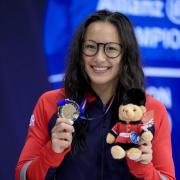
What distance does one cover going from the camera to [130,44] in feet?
4.73

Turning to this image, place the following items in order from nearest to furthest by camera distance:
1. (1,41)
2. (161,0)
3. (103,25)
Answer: (103,25), (1,41), (161,0)

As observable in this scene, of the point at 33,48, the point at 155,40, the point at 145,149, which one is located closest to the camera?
the point at 145,149

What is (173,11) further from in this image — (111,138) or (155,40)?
(111,138)

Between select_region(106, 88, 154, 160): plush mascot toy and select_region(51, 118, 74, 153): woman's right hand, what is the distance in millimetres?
134

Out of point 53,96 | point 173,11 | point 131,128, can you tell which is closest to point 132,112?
point 131,128

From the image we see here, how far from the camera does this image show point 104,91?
4.92ft

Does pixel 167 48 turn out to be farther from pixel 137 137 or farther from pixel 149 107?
pixel 137 137

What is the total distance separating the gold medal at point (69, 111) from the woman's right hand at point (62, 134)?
4 cm

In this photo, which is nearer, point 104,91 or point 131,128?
point 131,128

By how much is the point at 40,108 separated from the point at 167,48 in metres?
1.52

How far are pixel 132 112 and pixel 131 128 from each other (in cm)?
5

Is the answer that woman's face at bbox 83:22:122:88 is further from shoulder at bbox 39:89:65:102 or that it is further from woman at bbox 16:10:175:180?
shoulder at bbox 39:89:65:102

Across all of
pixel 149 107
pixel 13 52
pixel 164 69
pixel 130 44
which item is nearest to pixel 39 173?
pixel 149 107

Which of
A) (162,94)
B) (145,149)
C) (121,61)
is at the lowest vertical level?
(162,94)
